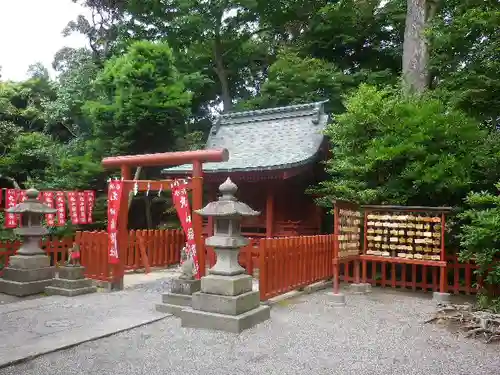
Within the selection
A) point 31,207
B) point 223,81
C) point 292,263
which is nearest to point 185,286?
point 292,263

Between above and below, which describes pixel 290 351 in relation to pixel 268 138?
below

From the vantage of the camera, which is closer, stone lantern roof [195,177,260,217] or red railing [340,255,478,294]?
stone lantern roof [195,177,260,217]

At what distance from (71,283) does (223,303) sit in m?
4.28

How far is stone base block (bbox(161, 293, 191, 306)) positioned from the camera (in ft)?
26.5

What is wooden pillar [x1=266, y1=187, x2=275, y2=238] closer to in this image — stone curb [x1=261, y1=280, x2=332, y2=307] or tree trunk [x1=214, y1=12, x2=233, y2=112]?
stone curb [x1=261, y1=280, x2=332, y2=307]

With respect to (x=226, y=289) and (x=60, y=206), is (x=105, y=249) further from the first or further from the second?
(x=226, y=289)

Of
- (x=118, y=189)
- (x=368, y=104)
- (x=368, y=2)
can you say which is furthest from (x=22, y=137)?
(x=368, y=2)

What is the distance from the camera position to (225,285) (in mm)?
7164

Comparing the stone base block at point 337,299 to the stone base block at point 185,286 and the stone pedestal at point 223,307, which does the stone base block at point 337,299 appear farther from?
the stone base block at point 185,286

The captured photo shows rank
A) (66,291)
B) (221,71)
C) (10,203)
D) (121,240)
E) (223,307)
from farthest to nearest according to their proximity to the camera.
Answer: (221,71)
(10,203)
(121,240)
(66,291)
(223,307)

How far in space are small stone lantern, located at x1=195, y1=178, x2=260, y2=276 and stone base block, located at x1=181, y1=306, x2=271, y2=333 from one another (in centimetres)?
70

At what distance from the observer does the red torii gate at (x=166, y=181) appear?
905 cm

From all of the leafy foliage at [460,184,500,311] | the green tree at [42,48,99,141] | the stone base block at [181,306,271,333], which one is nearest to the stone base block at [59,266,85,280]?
the stone base block at [181,306,271,333]

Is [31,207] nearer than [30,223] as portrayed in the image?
Yes
